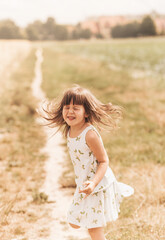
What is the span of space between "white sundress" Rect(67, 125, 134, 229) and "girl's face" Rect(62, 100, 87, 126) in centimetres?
9

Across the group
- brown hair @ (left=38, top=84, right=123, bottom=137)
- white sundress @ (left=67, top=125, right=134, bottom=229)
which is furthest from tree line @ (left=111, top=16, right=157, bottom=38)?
white sundress @ (left=67, top=125, right=134, bottom=229)

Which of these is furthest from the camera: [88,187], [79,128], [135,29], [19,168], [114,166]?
[135,29]

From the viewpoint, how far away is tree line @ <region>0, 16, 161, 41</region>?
5775cm

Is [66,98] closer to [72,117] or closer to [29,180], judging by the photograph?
[72,117]

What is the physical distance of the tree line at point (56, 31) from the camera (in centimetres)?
5775

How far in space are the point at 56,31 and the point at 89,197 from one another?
84067mm

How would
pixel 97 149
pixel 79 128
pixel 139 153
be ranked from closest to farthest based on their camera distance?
pixel 97 149, pixel 79 128, pixel 139 153

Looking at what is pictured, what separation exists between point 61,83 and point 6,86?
85.9 inches

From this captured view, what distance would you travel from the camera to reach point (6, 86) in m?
11.4

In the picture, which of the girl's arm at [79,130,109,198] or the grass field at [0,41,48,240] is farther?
the grass field at [0,41,48,240]

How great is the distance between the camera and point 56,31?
271 ft

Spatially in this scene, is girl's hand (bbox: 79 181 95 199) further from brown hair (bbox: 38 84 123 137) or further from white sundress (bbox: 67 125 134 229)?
brown hair (bbox: 38 84 123 137)

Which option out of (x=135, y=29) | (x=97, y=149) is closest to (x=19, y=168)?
(x=97, y=149)

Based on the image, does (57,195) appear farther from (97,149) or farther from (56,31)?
(56,31)
